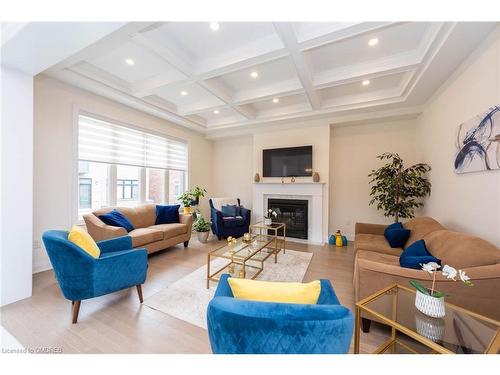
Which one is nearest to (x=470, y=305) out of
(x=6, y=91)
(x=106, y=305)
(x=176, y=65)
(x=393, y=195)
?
(x=393, y=195)

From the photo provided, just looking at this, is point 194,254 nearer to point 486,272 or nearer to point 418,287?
point 418,287

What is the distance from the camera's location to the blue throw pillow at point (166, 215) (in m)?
3.97

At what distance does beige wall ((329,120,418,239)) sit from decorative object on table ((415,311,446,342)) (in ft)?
11.2

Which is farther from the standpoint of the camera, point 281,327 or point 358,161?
point 358,161

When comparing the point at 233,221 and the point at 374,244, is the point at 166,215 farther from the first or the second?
the point at 374,244

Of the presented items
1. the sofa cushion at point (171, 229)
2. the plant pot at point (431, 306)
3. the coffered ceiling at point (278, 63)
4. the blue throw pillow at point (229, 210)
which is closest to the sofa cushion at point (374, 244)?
the plant pot at point (431, 306)

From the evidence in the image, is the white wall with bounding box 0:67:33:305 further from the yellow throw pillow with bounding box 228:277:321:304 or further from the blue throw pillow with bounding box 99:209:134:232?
the yellow throw pillow with bounding box 228:277:321:304

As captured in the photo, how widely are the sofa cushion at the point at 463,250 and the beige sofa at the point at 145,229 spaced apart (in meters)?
3.62

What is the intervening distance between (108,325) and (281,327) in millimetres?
1777

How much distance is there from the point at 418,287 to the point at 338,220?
3455 mm

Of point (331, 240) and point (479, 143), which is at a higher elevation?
point (479, 143)

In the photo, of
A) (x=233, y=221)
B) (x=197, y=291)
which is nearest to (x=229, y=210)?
(x=233, y=221)

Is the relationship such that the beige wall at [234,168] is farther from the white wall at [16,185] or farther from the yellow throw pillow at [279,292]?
the yellow throw pillow at [279,292]

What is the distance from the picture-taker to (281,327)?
0.76 metres
